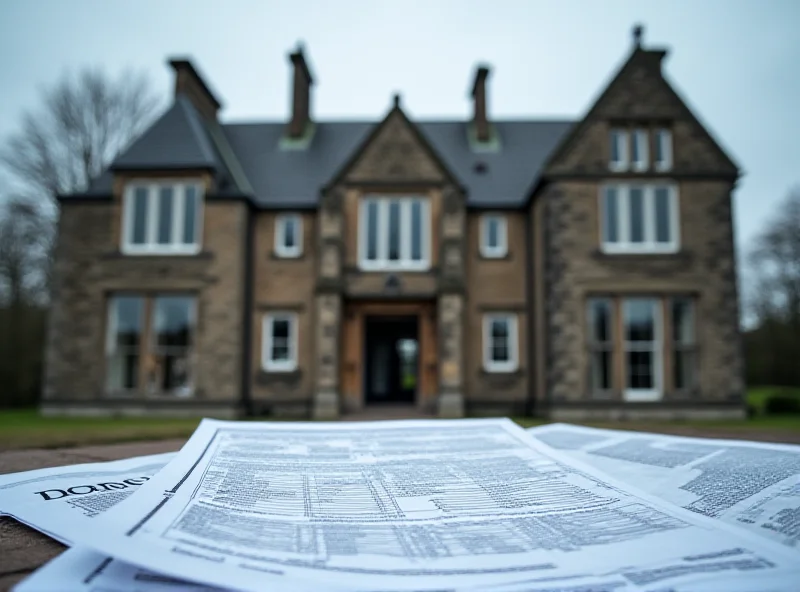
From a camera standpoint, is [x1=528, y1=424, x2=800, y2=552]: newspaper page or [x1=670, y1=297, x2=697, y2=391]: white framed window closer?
[x1=528, y1=424, x2=800, y2=552]: newspaper page

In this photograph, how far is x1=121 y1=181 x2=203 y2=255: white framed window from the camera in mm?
18594

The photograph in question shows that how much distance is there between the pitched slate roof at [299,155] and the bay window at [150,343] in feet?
12.6

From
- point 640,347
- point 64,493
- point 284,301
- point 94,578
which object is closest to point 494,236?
point 640,347

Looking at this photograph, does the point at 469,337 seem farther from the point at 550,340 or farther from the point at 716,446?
the point at 716,446

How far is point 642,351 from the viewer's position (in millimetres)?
16797

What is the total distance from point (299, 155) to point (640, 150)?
11.9m

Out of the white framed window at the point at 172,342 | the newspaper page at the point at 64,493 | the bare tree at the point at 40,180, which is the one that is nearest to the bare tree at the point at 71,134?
the bare tree at the point at 40,180

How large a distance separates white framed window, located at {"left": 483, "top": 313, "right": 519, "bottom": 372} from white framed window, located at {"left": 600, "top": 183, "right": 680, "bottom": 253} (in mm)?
4073

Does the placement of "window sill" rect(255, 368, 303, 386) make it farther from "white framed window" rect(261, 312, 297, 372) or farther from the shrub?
the shrub

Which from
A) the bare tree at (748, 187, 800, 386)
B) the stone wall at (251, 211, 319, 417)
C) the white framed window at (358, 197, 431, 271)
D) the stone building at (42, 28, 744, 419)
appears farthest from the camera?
the bare tree at (748, 187, 800, 386)

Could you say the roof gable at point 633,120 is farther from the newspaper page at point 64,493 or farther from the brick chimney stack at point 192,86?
the newspaper page at point 64,493

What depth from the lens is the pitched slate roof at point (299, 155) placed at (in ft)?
62.5

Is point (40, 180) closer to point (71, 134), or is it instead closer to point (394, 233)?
point (71, 134)

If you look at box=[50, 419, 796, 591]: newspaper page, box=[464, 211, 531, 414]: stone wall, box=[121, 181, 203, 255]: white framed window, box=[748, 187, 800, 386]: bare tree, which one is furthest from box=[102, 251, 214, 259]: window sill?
box=[748, 187, 800, 386]: bare tree
